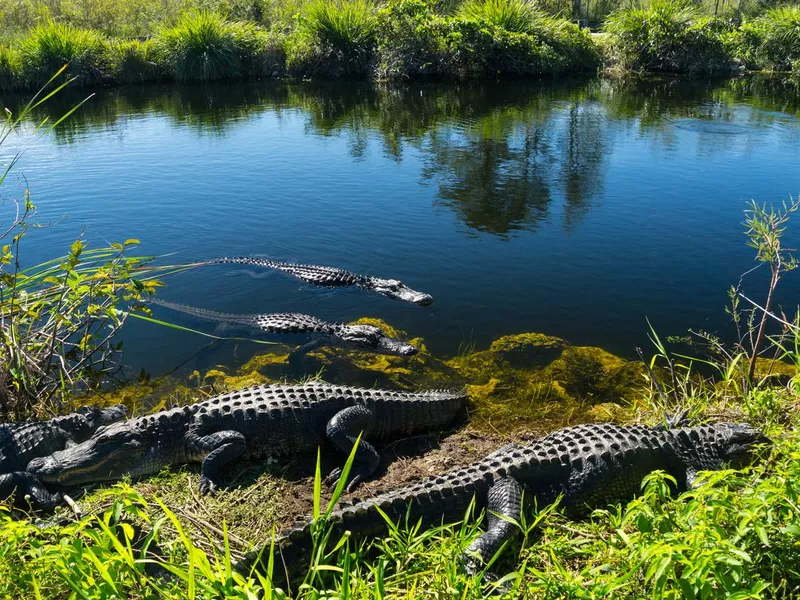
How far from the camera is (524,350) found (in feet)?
21.5

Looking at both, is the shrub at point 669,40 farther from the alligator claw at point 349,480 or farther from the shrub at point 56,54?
the alligator claw at point 349,480

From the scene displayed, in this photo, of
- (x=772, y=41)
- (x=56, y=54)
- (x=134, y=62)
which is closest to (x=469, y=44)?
(x=772, y=41)

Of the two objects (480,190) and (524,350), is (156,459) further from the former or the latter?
(480,190)

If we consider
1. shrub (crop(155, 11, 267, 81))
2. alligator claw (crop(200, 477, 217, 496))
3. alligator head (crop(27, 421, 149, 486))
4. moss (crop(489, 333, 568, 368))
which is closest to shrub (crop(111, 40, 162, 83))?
shrub (crop(155, 11, 267, 81))

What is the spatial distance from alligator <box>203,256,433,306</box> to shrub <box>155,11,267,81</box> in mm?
20597

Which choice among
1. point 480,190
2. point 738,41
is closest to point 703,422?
point 480,190

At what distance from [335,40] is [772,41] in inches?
737

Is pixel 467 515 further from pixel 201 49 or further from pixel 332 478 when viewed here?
pixel 201 49

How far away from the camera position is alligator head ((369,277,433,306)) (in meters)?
7.70

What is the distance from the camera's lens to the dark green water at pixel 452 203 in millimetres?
7504

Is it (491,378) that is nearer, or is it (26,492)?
(26,492)

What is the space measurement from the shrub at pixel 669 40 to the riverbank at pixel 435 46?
0.14 feet

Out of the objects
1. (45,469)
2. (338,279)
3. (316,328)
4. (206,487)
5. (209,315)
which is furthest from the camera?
(338,279)

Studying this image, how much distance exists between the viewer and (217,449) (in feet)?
14.0
